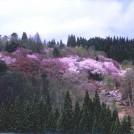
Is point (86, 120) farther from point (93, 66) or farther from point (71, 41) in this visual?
point (71, 41)

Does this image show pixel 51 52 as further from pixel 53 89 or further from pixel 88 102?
pixel 88 102

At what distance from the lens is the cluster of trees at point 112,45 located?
455 feet

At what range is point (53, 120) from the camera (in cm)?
5609

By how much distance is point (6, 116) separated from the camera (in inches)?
2210

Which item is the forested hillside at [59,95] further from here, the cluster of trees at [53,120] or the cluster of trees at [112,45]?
the cluster of trees at [112,45]

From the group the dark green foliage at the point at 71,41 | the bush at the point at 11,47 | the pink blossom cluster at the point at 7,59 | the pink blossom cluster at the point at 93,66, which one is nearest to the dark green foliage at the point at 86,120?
the pink blossom cluster at the point at 7,59

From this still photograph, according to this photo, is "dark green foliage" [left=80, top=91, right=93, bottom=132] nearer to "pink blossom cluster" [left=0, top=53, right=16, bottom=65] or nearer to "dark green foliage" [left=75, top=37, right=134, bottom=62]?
"pink blossom cluster" [left=0, top=53, right=16, bottom=65]

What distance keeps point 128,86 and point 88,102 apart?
19782 millimetres

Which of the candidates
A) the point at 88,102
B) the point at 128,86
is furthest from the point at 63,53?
the point at 88,102

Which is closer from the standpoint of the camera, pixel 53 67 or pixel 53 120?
pixel 53 120

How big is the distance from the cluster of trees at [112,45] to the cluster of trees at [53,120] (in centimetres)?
8089

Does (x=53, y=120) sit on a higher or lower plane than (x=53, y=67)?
lower

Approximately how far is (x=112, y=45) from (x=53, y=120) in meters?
92.8

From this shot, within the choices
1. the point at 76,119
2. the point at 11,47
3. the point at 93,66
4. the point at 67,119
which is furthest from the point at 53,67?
the point at 67,119
